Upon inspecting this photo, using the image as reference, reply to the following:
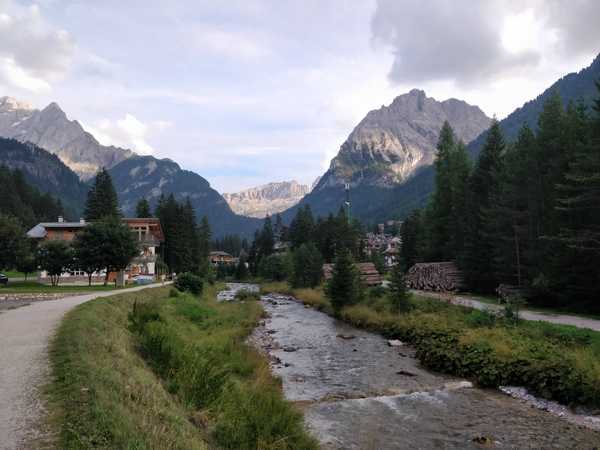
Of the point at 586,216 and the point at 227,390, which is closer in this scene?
the point at 227,390

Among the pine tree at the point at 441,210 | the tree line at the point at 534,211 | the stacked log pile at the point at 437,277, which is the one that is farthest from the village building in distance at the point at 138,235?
the tree line at the point at 534,211

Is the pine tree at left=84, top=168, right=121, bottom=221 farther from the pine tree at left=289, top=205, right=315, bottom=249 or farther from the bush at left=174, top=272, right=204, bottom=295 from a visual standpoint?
the pine tree at left=289, top=205, right=315, bottom=249

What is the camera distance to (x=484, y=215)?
45.3 metres

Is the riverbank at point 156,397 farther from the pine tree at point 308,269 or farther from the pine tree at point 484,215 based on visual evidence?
the pine tree at point 308,269

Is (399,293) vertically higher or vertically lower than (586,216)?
lower

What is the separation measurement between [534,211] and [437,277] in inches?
619

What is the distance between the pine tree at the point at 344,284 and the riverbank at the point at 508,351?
9.19m

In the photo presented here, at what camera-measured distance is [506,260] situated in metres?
39.4

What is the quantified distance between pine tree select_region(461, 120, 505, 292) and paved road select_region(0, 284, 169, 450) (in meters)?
37.2

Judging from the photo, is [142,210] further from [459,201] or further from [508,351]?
[508,351]

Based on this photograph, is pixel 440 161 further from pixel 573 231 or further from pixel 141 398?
pixel 141 398

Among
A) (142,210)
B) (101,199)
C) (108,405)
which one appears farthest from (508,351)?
(142,210)

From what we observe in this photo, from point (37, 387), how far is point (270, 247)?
126m

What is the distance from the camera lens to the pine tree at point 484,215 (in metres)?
43.3
